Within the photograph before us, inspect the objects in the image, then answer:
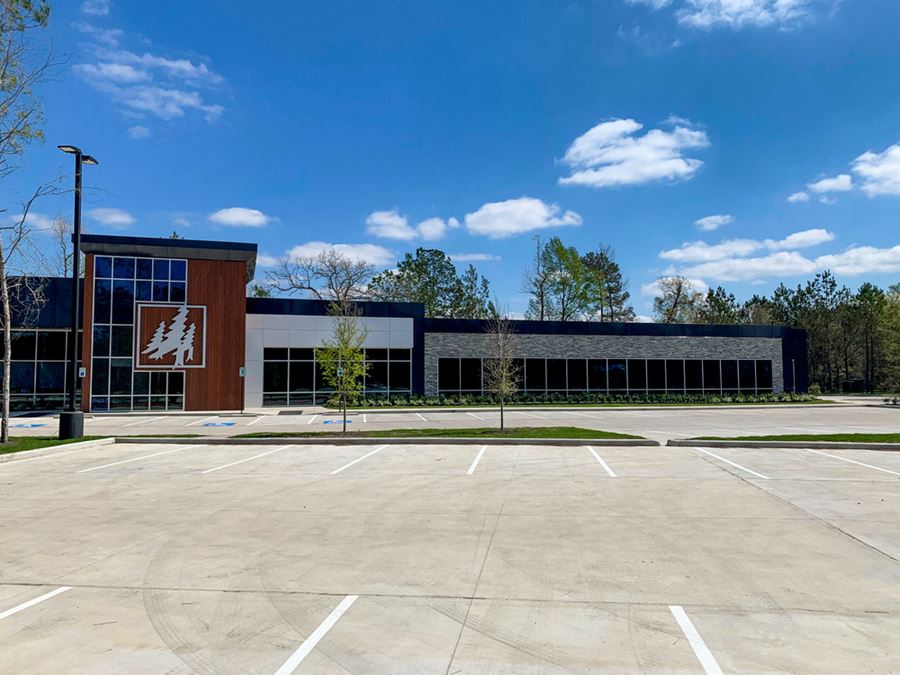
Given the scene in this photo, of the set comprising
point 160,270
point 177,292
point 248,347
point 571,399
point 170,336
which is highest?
point 160,270

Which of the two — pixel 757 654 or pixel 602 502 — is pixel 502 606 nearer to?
pixel 757 654

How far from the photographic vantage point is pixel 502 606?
17.3 feet

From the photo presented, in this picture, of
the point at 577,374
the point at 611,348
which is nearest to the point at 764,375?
the point at 611,348

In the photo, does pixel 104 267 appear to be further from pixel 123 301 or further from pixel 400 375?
pixel 400 375

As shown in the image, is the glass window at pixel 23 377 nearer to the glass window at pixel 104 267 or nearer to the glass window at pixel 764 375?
the glass window at pixel 104 267

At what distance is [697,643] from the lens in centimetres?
449

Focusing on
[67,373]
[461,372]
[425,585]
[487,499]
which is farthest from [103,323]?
[425,585]

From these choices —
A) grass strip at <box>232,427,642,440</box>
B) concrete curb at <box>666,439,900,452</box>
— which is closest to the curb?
grass strip at <box>232,427,642,440</box>

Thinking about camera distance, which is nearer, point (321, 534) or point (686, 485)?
point (321, 534)

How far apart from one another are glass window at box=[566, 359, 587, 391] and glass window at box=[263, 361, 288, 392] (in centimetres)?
1766

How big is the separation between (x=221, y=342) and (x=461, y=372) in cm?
1407

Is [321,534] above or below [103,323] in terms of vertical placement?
below

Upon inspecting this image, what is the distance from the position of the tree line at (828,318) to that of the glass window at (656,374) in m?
27.4

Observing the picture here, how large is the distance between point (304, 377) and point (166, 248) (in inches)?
415
